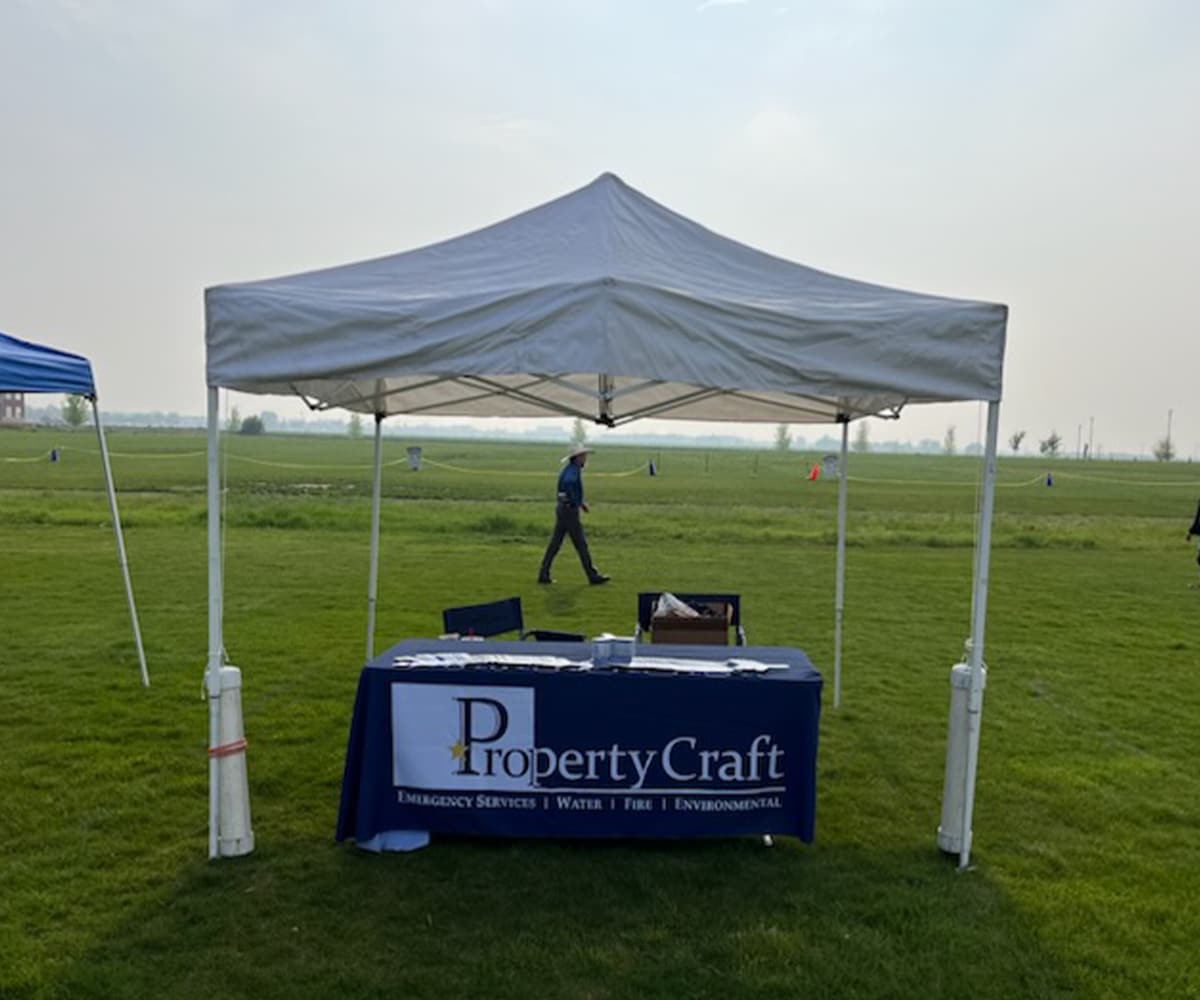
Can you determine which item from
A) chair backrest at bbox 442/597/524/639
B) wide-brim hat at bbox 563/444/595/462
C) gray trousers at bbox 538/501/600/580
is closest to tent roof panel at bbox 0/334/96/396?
chair backrest at bbox 442/597/524/639

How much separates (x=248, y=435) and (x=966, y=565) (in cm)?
11622

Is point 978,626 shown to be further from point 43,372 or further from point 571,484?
point 571,484

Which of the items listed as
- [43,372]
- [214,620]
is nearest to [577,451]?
[43,372]

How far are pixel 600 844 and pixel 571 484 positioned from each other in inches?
321

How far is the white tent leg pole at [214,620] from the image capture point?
3.92m

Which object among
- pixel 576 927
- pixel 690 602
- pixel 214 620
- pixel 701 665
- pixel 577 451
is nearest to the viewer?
pixel 576 927

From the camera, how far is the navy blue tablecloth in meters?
4.09

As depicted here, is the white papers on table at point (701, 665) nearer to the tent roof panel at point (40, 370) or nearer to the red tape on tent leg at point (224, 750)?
the red tape on tent leg at point (224, 750)

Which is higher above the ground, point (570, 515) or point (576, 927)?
point (570, 515)

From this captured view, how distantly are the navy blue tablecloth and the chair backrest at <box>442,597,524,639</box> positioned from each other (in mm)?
1683

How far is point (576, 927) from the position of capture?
11.7 feet

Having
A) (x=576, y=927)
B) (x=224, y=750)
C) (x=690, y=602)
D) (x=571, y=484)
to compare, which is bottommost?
(x=576, y=927)

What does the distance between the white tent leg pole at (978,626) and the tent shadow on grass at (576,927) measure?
27 cm

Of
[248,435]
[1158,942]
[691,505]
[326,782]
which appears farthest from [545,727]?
[248,435]
